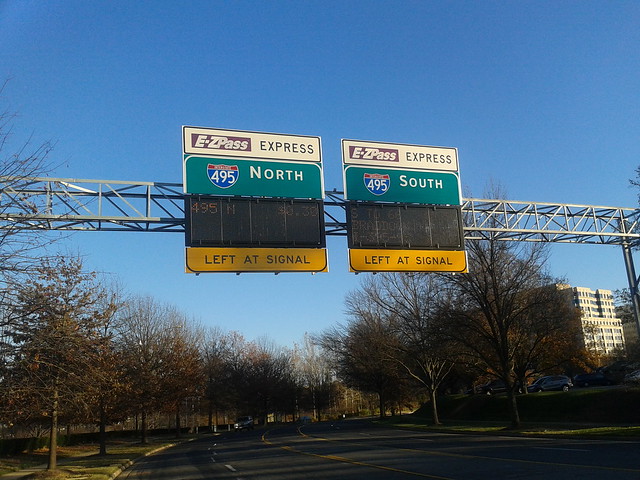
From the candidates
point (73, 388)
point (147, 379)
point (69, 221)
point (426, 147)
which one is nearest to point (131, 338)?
point (147, 379)

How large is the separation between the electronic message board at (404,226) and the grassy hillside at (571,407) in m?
16.3

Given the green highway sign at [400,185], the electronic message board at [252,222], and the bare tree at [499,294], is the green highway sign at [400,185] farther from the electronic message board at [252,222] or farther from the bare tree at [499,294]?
the bare tree at [499,294]

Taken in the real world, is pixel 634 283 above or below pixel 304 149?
below

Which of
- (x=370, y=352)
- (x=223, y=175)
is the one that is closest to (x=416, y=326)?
(x=370, y=352)

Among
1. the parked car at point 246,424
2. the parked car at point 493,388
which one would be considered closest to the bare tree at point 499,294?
the parked car at point 493,388

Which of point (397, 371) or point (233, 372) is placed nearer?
point (397, 371)

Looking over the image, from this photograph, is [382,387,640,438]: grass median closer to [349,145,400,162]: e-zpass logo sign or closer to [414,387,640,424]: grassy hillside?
[414,387,640,424]: grassy hillside

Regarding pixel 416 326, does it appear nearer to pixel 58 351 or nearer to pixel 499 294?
pixel 499 294

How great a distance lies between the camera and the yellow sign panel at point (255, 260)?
16.7m

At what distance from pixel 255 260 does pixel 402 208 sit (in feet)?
16.8

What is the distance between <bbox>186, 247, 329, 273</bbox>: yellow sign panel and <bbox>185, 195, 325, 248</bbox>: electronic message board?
167 mm

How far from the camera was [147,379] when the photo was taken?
37.2m

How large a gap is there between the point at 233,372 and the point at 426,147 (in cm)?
6133

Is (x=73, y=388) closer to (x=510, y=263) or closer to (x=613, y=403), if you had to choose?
(x=510, y=263)
